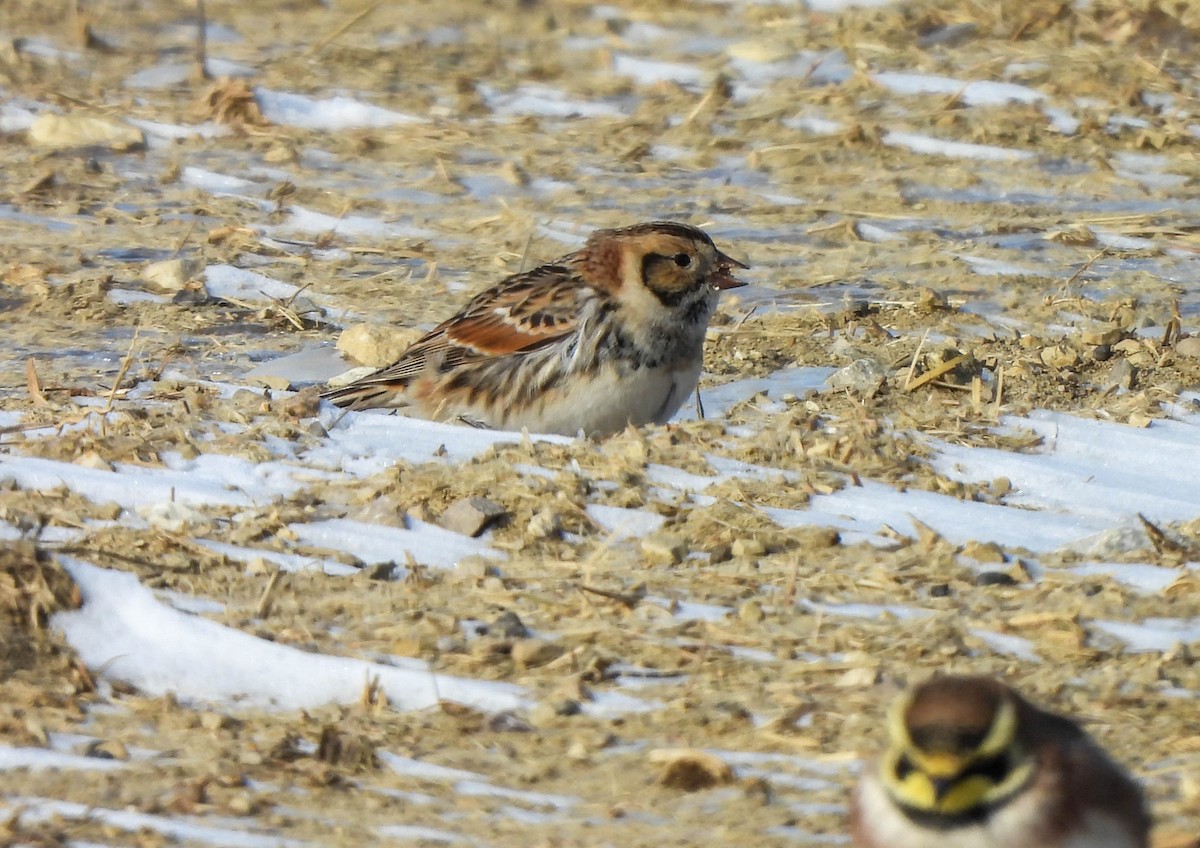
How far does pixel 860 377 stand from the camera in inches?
289

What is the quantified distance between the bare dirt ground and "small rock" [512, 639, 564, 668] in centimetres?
3

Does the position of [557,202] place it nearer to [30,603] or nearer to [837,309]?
[837,309]

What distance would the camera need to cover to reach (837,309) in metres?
8.58

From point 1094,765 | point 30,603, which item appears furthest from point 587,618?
point 1094,765

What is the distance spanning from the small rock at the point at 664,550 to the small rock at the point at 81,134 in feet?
21.2

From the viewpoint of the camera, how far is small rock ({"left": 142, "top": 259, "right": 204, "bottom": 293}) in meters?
9.09

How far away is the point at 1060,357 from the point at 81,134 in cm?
612

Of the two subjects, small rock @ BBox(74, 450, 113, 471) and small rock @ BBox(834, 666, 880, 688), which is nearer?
small rock @ BBox(834, 666, 880, 688)

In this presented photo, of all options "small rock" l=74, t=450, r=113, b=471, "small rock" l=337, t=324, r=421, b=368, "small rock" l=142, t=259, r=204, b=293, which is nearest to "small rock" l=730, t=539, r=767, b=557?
"small rock" l=74, t=450, r=113, b=471

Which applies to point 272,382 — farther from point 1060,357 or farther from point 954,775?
point 954,775

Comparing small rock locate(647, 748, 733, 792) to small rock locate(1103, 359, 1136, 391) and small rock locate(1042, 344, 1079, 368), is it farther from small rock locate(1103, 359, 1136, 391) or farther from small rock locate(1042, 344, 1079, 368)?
small rock locate(1042, 344, 1079, 368)

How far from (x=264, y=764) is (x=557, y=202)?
6238 mm

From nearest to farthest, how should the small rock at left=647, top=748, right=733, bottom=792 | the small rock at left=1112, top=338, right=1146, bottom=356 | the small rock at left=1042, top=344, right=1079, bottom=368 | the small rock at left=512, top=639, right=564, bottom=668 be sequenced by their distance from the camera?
1. the small rock at left=647, top=748, right=733, bottom=792
2. the small rock at left=512, top=639, right=564, bottom=668
3. the small rock at left=1042, top=344, right=1079, bottom=368
4. the small rock at left=1112, top=338, right=1146, bottom=356

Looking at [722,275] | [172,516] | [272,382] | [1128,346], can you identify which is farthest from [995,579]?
[272,382]
